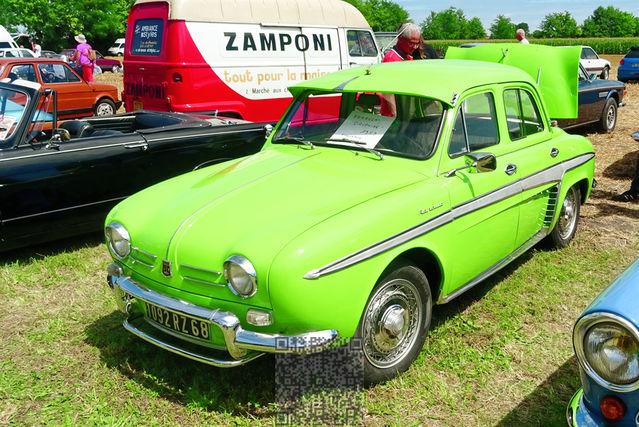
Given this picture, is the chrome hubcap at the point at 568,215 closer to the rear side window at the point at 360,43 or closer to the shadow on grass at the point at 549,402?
the shadow on grass at the point at 549,402

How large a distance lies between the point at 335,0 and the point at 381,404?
8.62 metres

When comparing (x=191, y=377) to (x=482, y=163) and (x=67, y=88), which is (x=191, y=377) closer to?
(x=482, y=163)

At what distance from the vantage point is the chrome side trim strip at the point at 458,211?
279cm

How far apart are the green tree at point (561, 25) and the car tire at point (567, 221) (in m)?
97.5

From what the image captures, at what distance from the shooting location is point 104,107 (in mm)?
12375

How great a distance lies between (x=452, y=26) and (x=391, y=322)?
11957 cm

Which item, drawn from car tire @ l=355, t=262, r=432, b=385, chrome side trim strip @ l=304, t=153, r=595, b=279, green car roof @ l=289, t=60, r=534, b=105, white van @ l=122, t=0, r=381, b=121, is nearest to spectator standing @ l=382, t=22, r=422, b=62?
green car roof @ l=289, t=60, r=534, b=105

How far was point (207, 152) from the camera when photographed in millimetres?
5895

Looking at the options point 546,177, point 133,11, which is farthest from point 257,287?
point 133,11

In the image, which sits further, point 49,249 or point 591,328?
point 49,249

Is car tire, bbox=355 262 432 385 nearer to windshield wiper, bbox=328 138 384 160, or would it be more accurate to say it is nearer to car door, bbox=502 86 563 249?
windshield wiper, bbox=328 138 384 160

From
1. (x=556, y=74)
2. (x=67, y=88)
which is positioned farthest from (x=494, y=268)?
(x=67, y=88)

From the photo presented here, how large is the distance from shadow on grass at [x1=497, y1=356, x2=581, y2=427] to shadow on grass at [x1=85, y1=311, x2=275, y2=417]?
1307mm

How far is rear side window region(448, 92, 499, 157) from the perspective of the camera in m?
3.75
